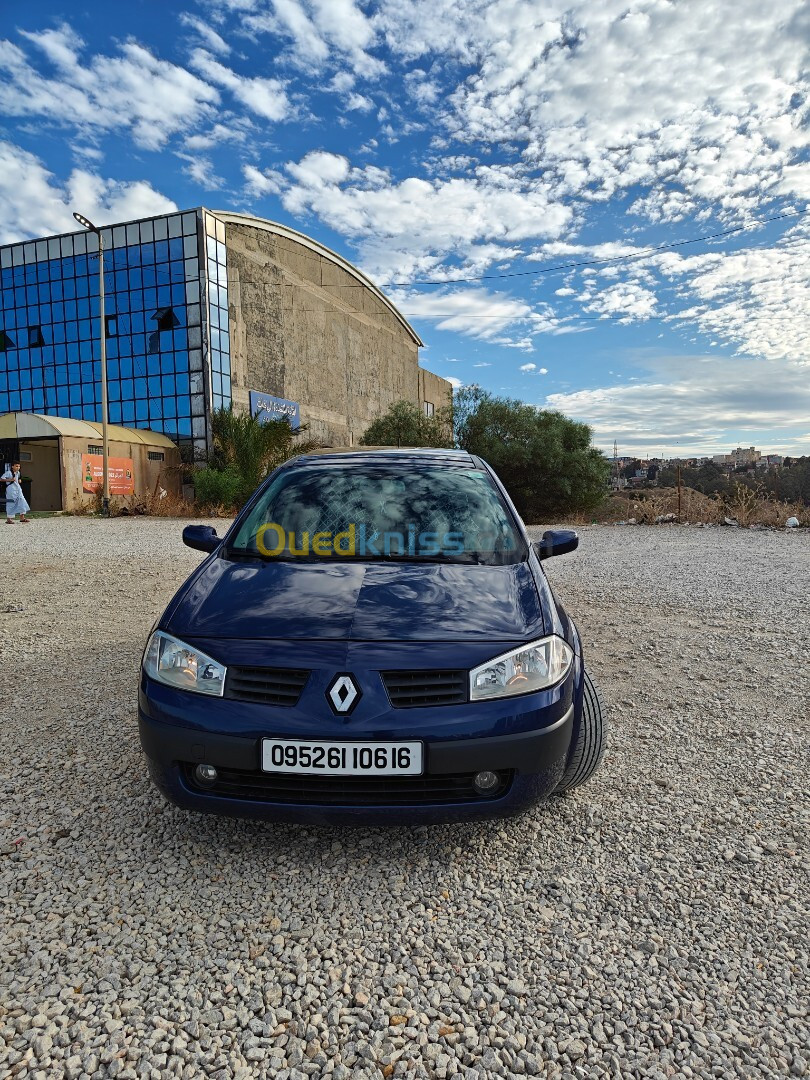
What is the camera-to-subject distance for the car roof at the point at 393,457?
3.80 meters

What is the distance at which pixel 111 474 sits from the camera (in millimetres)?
26125

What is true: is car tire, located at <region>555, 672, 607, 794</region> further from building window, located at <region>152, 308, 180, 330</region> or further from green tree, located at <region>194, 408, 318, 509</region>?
building window, located at <region>152, 308, 180, 330</region>

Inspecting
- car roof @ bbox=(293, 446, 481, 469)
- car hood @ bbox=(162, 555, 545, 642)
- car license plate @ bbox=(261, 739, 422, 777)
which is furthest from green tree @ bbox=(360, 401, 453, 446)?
car license plate @ bbox=(261, 739, 422, 777)

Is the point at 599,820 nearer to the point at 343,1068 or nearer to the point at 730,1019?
the point at 730,1019

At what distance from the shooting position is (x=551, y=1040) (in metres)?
1.57

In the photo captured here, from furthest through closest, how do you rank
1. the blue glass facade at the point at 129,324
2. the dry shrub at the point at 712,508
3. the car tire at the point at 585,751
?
1. the blue glass facade at the point at 129,324
2. the dry shrub at the point at 712,508
3. the car tire at the point at 585,751

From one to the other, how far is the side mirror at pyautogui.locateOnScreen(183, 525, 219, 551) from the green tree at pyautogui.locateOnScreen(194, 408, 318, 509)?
2042 centimetres

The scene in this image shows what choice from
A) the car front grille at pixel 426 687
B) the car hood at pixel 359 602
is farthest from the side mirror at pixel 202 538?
the car front grille at pixel 426 687

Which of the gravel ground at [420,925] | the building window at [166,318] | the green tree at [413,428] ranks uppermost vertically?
the building window at [166,318]

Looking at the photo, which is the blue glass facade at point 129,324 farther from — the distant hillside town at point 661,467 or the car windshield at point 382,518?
the car windshield at point 382,518

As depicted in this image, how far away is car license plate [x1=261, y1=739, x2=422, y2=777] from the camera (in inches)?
81.1

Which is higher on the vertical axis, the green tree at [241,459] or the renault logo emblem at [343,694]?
the green tree at [241,459]

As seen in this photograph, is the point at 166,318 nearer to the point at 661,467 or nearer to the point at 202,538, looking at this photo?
the point at 661,467

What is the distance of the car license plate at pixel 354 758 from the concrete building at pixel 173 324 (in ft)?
100
